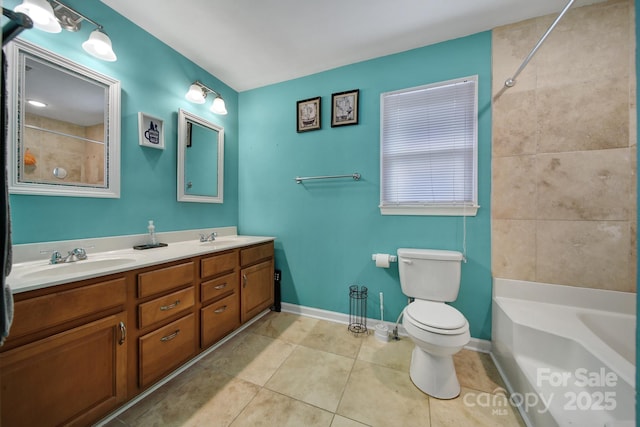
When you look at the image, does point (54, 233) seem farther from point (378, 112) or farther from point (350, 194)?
point (378, 112)

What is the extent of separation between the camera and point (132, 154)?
1756 mm

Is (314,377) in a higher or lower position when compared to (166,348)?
lower

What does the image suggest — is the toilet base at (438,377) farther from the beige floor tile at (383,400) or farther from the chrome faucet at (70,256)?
the chrome faucet at (70,256)

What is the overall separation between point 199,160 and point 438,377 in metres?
2.56

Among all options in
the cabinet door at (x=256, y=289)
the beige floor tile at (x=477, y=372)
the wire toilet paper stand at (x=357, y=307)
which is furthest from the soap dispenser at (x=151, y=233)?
the beige floor tile at (x=477, y=372)

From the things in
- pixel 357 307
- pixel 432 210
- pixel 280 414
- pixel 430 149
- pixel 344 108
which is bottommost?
pixel 280 414

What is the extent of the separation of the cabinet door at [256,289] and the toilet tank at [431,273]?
127 cm

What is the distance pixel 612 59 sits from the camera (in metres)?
1.55

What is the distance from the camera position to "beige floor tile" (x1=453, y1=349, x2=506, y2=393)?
150cm

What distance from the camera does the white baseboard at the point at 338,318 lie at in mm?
1849

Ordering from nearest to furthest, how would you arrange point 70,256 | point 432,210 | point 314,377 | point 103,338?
point 103,338, point 70,256, point 314,377, point 432,210

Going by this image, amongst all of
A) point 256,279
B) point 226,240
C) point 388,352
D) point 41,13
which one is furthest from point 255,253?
point 41,13

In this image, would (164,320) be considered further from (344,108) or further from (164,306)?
(344,108)

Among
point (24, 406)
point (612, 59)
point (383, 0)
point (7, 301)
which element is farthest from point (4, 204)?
point (612, 59)
